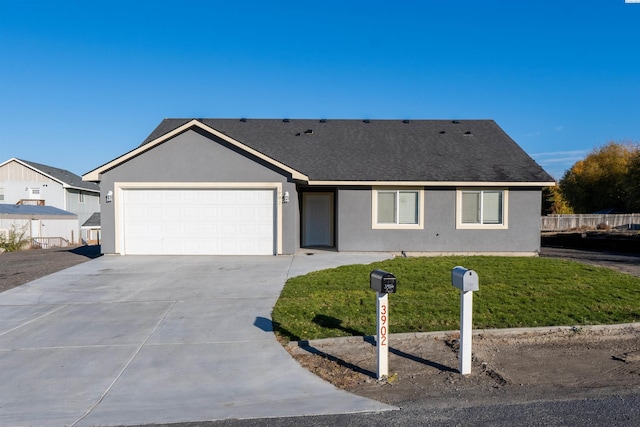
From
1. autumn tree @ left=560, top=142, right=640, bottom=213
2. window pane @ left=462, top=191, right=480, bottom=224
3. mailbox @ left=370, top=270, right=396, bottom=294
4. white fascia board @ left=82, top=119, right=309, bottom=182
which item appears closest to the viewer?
mailbox @ left=370, top=270, right=396, bottom=294

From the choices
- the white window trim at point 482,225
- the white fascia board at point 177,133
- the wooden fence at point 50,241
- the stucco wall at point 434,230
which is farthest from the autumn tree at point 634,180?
the wooden fence at point 50,241

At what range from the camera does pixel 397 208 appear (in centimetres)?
1548

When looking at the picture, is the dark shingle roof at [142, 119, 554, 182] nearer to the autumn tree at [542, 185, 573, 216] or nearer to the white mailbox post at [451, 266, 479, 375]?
the white mailbox post at [451, 266, 479, 375]

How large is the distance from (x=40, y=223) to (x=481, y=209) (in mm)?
26186

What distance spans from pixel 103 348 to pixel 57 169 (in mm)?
40731

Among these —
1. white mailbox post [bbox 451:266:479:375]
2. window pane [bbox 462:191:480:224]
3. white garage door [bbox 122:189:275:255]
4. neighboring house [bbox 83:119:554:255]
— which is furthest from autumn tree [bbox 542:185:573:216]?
white mailbox post [bbox 451:266:479:375]

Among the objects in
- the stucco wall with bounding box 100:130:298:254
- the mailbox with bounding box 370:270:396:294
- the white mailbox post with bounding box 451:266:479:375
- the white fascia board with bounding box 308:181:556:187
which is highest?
the stucco wall with bounding box 100:130:298:254

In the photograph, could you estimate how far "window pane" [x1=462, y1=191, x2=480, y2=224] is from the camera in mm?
15508

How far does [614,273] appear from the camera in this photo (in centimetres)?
1117

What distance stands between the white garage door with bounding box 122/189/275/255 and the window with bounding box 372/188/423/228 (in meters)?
3.67

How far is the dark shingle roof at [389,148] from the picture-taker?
1544cm

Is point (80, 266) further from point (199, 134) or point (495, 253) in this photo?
point (495, 253)

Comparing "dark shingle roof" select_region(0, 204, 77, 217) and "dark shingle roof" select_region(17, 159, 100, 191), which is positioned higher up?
"dark shingle roof" select_region(17, 159, 100, 191)

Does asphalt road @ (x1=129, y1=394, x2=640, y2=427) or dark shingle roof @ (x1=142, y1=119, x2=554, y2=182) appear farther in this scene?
dark shingle roof @ (x1=142, y1=119, x2=554, y2=182)
